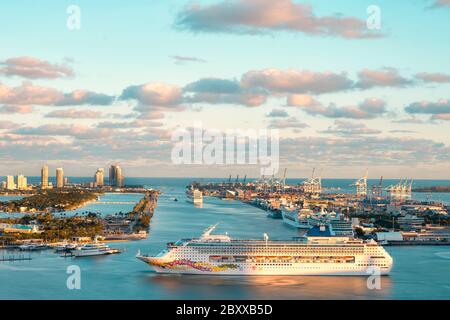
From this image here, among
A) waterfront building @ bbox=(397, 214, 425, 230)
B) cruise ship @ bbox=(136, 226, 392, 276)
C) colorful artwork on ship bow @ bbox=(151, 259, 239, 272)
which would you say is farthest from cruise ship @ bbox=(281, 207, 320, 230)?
colorful artwork on ship bow @ bbox=(151, 259, 239, 272)

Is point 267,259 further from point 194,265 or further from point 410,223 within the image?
point 410,223

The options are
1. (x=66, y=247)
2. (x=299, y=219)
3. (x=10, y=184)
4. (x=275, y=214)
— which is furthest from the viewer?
(x=10, y=184)

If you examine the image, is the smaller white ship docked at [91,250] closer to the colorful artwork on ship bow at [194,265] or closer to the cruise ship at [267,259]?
the cruise ship at [267,259]

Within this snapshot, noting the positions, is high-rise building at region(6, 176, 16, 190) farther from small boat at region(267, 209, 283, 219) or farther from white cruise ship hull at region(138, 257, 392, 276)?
white cruise ship hull at region(138, 257, 392, 276)

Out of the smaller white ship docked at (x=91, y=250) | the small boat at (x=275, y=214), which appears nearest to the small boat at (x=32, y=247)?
the smaller white ship docked at (x=91, y=250)

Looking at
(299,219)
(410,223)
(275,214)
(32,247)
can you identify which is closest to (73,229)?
(32,247)

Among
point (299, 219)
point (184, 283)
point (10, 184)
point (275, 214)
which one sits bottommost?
point (184, 283)
